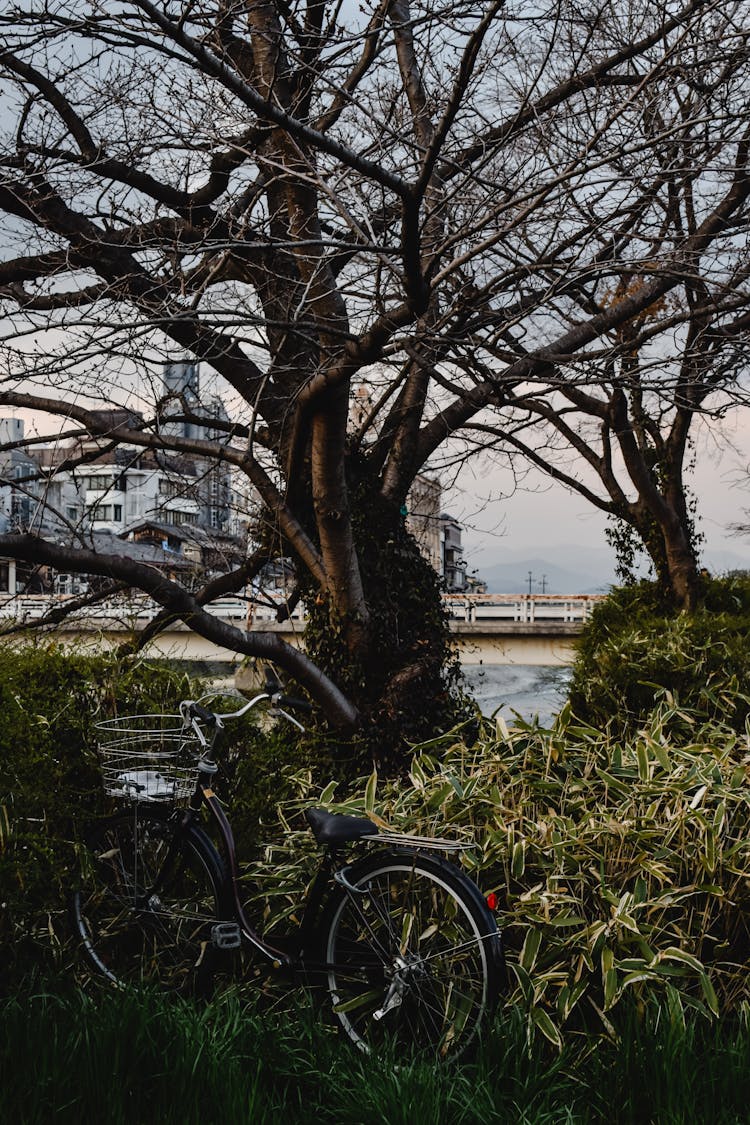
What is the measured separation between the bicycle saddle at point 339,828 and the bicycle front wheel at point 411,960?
129mm

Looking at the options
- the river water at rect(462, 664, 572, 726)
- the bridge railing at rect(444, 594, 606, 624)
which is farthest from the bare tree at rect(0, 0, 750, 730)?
the bridge railing at rect(444, 594, 606, 624)

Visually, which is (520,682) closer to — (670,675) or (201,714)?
(670,675)

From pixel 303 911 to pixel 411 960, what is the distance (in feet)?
1.76

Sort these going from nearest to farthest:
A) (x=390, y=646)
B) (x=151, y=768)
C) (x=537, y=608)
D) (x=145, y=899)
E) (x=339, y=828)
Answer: (x=339, y=828) → (x=151, y=768) → (x=145, y=899) → (x=390, y=646) → (x=537, y=608)

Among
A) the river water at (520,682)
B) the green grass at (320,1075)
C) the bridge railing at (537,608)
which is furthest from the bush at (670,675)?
the bridge railing at (537,608)

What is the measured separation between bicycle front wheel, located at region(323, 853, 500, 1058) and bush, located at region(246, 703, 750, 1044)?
7.0 inches

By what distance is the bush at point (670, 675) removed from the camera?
235 inches

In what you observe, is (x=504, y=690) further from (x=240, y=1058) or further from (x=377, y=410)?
(x=240, y=1058)

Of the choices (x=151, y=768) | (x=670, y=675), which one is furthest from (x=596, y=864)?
(x=670, y=675)

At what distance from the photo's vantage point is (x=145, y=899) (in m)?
3.92

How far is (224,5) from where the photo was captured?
5344mm

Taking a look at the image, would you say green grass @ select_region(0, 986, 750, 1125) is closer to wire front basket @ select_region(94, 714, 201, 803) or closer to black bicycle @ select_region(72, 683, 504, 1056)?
black bicycle @ select_region(72, 683, 504, 1056)

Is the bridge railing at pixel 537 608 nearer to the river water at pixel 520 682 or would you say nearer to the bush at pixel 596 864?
the river water at pixel 520 682

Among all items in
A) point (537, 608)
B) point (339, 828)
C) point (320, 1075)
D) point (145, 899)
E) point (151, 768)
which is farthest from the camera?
point (537, 608)
